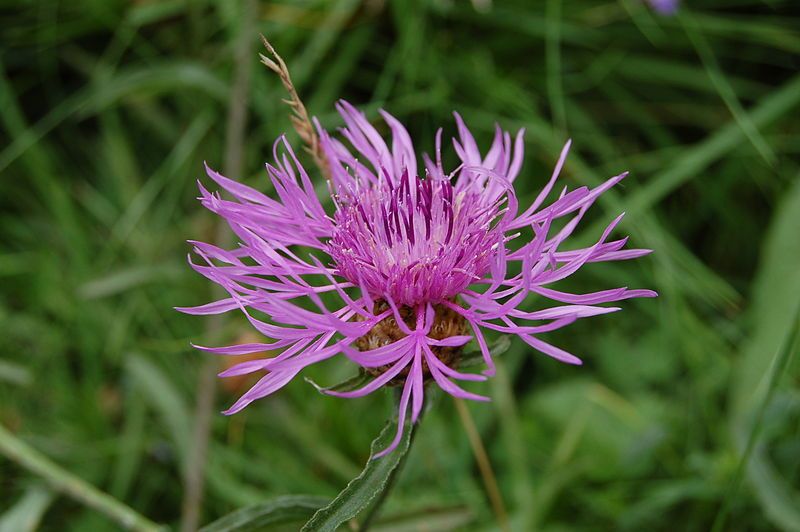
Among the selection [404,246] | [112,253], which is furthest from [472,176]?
[112,253]

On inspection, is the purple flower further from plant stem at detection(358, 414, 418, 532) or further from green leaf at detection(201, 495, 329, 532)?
green leaf at detection(201, 495, 329, 532)

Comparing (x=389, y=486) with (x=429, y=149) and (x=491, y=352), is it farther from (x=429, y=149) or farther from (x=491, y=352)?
(x=429, y=149)

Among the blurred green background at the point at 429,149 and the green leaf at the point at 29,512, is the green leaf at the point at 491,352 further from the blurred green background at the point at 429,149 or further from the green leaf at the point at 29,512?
the green leaf at the point at 29,512

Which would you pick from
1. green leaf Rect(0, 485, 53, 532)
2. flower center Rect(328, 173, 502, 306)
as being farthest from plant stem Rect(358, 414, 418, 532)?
green leaf Rect(0, 485, 53, 532)

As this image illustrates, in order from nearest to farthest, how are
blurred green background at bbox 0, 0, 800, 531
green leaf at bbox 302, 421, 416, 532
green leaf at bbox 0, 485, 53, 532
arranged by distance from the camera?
green leaf at bbox 302, 421, 416, 532, green leaf at bbox 0, 485, 53, 532, blurred green background at bbox 0, 0, 800, 531

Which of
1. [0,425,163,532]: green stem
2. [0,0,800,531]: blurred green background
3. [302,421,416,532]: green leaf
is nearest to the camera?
[302,421,416,532]: green leaf

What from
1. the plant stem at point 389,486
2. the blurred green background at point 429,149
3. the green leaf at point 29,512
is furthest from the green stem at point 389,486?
the green leaf at point 29,512
